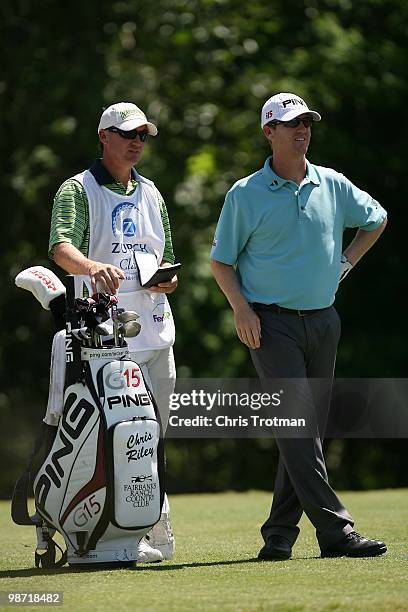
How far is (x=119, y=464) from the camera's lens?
18.2 feet

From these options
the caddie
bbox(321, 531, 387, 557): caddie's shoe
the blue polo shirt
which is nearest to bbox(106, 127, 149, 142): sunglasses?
the caddie

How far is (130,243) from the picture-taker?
20.4ft

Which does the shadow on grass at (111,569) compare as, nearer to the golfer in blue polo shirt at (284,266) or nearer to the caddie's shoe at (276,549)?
the caddie's shoe at (276,549)

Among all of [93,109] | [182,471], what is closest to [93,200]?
[93,109]

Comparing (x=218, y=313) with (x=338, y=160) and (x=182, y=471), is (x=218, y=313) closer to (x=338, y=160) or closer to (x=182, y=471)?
(x=338, y=160)

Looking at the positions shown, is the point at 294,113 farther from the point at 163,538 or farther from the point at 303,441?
the point at 163,538

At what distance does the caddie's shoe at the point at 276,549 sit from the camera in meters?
5.99

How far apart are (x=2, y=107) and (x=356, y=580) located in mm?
12309

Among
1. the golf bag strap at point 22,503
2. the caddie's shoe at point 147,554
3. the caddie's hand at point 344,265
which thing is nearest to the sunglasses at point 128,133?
the caddie's hand at point 344,265

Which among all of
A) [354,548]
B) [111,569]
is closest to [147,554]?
[111,569]

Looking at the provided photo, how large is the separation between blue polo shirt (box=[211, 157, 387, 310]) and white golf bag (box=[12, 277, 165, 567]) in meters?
0.89

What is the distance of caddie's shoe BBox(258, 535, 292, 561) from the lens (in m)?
5.99

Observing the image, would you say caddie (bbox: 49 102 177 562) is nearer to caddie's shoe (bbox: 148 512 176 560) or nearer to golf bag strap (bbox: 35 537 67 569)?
caddie's shoe (bbox: 148 512 176 560)

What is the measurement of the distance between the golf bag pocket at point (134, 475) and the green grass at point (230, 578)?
239 millimetres
